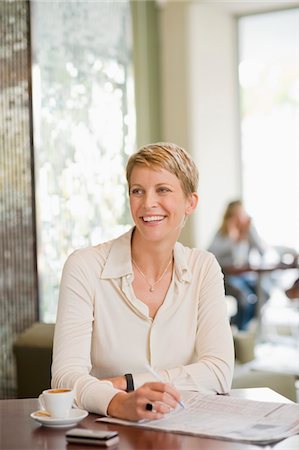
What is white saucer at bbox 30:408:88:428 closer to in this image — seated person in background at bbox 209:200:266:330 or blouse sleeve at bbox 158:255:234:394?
blouse sleeve at bbox 158:255:234:394

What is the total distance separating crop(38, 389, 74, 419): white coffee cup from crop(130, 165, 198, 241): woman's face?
666 millimetres

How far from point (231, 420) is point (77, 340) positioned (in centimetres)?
59

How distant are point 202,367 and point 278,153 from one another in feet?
22.9

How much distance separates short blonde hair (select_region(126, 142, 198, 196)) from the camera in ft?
8.29

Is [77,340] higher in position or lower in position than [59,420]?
higher

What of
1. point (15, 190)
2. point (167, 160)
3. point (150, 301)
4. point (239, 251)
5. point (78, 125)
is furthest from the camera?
point (239, 251)

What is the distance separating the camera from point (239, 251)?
8586 millimetres

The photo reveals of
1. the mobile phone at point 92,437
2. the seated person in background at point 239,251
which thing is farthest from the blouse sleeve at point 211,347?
the seated person in background at point 239,251

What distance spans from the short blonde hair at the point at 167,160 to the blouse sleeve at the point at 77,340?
324 millimetres

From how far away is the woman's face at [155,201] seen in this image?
8.30ft

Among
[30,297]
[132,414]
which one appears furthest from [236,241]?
[132,414]

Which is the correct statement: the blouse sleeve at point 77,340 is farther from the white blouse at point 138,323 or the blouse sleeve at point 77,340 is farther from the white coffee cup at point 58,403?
the white coffee cup at point 58,403

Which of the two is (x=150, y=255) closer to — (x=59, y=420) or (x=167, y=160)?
(x=167, y=160)

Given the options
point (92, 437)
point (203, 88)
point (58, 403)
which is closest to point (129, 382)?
point (58, 403)
